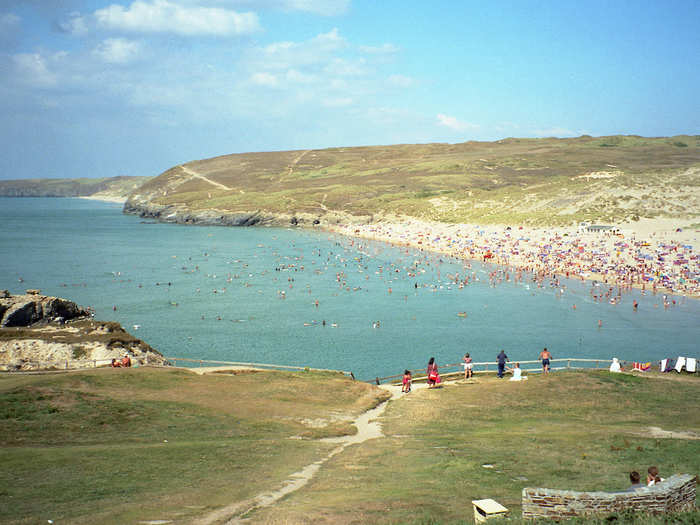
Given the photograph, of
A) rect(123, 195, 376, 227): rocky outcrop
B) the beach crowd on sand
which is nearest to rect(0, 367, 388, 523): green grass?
the beach crowd on sand

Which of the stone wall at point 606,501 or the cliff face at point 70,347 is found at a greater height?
the stone wall at point 606,501

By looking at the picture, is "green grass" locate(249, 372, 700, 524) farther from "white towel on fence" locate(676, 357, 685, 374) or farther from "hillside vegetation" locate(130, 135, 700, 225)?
"hillside vegetation" locate(130, 135, 700, 225)

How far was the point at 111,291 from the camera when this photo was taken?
248 ft

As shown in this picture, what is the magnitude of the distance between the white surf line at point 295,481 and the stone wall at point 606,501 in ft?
23.6

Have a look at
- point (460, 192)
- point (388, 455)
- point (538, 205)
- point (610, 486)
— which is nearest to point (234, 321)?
point (388, 455)

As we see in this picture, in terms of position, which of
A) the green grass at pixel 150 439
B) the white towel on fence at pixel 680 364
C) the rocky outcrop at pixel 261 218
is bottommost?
the white towel on fence at pixel 680 364

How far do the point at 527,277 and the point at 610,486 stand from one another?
67.1 meters

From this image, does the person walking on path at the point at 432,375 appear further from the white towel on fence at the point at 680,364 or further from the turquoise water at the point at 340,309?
the white towel on fence at the point at 680,364

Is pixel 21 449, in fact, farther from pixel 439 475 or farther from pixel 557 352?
pixel 557 352

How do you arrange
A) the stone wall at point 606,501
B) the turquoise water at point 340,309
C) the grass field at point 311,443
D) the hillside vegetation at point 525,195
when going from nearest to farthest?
the stone wall at point 606,501 < the grass field at point 311,443 < the turquoise water at point 340,309 < the hillside vegetation at point 525,195

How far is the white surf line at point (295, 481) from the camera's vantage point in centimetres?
1477

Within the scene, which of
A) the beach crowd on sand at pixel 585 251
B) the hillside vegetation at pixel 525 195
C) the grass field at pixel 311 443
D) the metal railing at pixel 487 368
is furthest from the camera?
the hillside vegetation at pixel 525 195

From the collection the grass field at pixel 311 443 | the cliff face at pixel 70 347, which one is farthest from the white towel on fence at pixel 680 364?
the cliff face at pixel 70 347

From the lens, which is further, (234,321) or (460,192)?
(460,192)
